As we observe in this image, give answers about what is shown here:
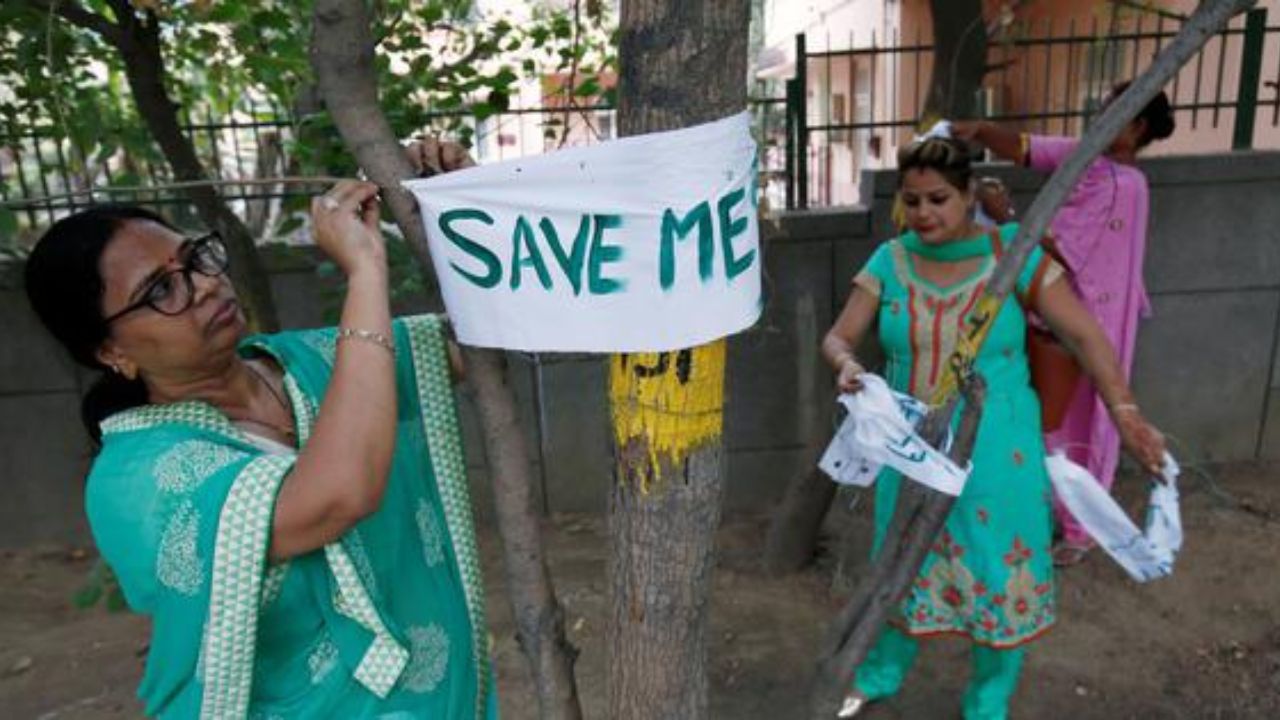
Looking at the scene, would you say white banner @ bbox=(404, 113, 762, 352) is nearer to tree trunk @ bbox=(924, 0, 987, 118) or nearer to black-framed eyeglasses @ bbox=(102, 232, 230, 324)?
black-framed eyeglasses @ bbox=(102, 232, 230, 324)

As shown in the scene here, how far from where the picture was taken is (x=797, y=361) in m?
4.04

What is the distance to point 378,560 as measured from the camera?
138cm

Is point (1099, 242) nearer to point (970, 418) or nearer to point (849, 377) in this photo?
point (849, 377)

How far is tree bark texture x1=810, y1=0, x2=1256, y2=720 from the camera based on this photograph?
1538 millimetres

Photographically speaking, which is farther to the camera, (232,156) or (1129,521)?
(232,156)

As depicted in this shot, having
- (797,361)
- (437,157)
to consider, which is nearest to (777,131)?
(797,361)

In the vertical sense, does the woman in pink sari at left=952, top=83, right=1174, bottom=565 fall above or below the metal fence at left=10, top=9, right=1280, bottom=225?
below

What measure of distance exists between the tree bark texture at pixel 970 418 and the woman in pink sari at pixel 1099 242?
5.79ft

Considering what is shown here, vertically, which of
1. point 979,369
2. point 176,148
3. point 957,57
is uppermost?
point 957,57

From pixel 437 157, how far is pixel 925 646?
252cm

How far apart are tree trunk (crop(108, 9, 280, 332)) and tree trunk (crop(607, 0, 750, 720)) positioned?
1.77 meters

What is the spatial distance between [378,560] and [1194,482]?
3.99 m

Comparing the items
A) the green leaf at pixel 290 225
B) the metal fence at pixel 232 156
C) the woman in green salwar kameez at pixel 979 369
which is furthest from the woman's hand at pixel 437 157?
the metal fence at pixel 232 156

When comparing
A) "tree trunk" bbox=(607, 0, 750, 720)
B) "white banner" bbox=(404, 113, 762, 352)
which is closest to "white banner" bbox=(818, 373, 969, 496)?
"tree trunk" bbox=(607, 0, 750, 720)
